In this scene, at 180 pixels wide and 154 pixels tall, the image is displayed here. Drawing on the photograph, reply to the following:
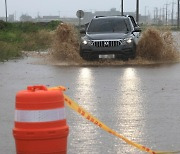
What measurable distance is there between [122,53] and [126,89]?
7525 millimetres

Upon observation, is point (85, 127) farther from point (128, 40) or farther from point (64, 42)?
point (64, 42)

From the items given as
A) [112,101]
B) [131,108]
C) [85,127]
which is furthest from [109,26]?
[85,127]

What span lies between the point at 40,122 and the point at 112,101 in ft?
20.2

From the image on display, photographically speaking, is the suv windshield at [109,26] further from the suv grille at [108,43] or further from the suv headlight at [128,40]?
the suv grille at [108,43]

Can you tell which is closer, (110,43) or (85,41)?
(110,43)

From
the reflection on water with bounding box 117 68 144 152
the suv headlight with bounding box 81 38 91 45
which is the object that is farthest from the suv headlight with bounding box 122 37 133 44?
the reflection on water with bounding box 117 68 144 152

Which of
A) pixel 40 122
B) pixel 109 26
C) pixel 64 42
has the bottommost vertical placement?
pixel 64 42

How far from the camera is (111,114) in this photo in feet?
32.6

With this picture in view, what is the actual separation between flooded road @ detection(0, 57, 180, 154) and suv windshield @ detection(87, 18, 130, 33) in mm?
2440

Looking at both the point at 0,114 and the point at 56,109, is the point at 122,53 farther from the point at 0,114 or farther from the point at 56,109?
the point at 56,109

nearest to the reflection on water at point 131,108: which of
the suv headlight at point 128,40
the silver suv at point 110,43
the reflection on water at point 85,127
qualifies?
the reflection on water at point 85,127

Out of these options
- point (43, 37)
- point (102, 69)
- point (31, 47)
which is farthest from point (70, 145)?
point (43, 37)

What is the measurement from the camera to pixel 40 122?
5445 millimetres

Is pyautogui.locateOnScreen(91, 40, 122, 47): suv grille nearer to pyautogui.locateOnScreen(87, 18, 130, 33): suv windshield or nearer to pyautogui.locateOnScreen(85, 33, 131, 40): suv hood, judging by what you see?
pyautogui.locateOnScreen(85, 33, 131, 40): suv hood
